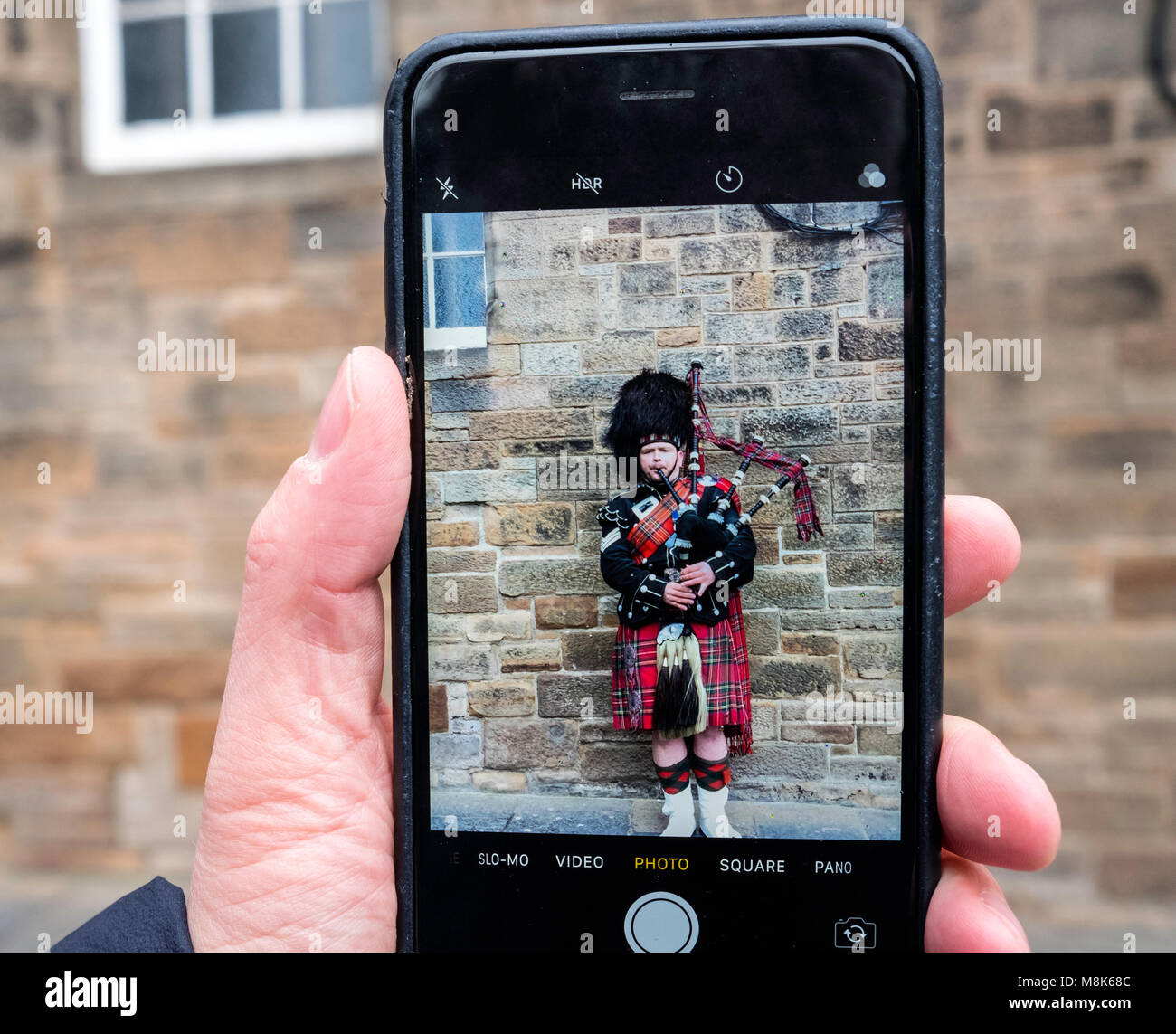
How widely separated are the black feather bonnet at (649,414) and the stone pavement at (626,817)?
38 centimetres

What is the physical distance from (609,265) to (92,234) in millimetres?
2119

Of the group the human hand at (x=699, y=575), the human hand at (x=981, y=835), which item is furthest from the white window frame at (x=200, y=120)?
the human hand at (x=981, y=835)

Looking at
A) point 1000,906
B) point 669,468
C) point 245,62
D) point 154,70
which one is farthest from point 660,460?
point 154,70

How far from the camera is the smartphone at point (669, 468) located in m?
0.85

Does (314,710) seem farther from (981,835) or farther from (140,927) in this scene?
(981,835)

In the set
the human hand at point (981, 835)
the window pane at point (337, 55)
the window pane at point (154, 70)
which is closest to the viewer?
the human hand at point (981, 835)

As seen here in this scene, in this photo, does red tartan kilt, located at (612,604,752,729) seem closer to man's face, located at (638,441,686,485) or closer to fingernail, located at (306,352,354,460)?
man's face, located at (638,441,686,485)

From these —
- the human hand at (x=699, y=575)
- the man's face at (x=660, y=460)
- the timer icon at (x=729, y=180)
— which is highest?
the timer icon at (x=729, y=180)

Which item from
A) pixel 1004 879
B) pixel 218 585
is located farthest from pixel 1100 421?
pixel 218 585

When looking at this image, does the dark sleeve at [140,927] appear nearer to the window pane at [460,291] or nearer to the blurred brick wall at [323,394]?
the window pane at [460,291]

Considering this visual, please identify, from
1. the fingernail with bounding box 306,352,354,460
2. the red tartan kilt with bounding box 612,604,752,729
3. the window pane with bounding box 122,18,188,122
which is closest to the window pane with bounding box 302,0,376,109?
the window pane with bounding box 122,18,188,122

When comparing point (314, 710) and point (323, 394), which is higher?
point (323, 394)

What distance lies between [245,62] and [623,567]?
6.91 ft

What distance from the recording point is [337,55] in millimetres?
2205
